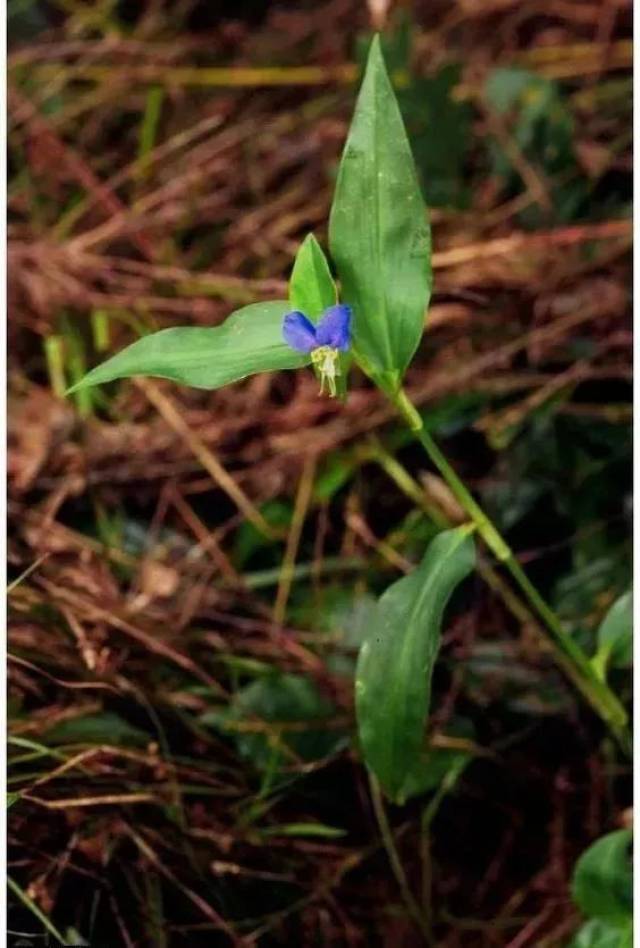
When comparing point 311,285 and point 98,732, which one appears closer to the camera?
point 311,285

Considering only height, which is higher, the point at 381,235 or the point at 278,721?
the point at 381,235

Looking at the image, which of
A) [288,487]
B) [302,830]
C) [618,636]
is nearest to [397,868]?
[302,830]

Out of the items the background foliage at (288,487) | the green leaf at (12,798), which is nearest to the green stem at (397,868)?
the background foliage at (288,487)

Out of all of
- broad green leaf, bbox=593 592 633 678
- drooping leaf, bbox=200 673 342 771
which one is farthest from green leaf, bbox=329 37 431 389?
drooping leaf, bbox=200 673 342 771

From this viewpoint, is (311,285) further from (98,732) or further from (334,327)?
(98,732)

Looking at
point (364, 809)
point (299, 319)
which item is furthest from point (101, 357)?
point (299, 319)

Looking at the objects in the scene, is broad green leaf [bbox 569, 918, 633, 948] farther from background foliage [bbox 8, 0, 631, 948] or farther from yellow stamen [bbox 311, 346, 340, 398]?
yellow stamen [bbox 311, 346, 340, 398]
